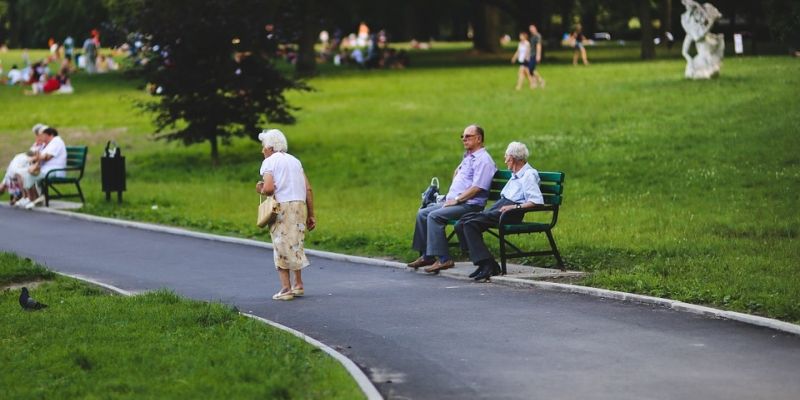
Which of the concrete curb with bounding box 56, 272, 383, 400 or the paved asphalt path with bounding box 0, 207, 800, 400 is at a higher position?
the concrete curb with bounding box 56, 272, 383, 400

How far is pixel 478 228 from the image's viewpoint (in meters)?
15.0

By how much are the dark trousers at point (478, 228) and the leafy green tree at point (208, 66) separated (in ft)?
57.8

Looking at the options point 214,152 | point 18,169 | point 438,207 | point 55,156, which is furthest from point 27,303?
point 214,152

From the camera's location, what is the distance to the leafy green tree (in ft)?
104

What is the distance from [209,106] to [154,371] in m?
23.2

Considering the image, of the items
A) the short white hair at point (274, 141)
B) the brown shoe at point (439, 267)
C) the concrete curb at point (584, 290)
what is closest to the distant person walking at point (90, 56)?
the concrete curb at point (584, 290)

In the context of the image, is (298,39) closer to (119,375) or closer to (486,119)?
(486,119)

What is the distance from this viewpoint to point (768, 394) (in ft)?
28.9

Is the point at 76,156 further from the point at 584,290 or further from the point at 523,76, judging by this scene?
the point at 523,76

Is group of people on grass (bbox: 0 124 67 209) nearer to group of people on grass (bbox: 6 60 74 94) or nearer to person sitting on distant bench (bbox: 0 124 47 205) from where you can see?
person sitting on distant bench (bbox: 0 124 47 205)

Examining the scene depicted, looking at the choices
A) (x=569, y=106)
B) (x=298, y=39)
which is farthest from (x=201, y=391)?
(x=569, y=106)

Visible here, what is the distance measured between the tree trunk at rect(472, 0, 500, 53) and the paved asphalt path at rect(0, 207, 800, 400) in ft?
180

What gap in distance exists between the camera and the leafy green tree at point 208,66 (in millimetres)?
31719

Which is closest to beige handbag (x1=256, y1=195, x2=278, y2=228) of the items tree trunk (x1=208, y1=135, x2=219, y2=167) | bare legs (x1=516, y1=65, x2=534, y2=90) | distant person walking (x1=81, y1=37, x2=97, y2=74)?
tree trunk (x1=208, y1=135, x2=219, y2=167)
